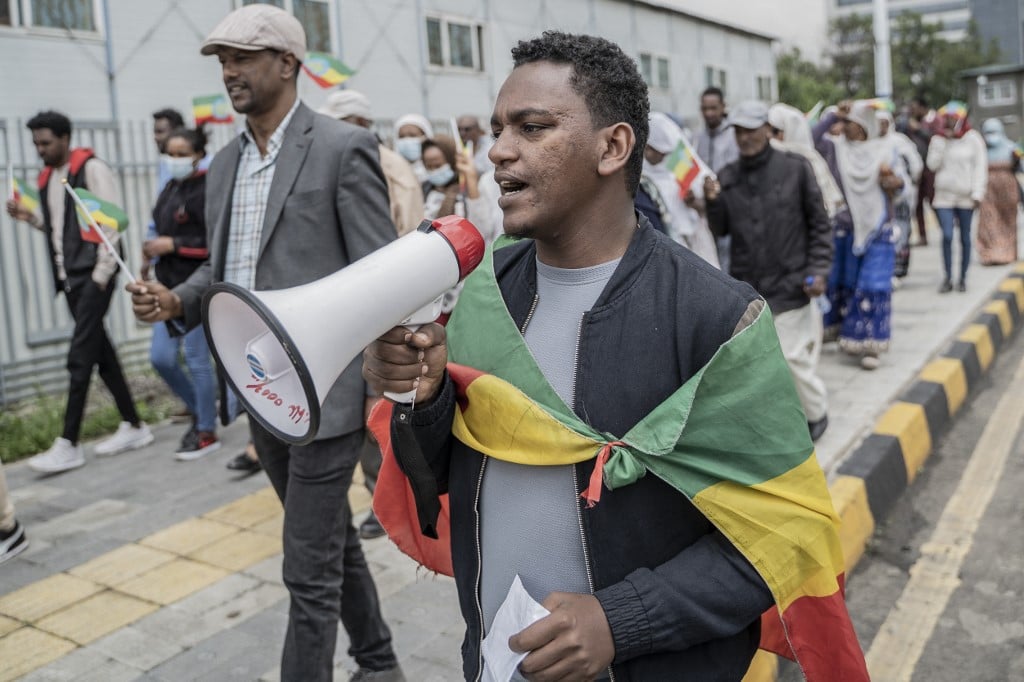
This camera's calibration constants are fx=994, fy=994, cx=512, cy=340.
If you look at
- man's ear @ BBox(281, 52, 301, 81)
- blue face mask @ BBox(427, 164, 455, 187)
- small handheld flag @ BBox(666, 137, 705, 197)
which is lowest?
small handheld flag @ BBox(666, 137, 705, 197)

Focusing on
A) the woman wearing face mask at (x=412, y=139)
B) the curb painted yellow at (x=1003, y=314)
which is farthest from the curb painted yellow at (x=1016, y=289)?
the woman wearing face mask at (x=412, y=139)

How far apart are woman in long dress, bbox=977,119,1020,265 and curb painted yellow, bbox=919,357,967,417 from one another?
190 inches

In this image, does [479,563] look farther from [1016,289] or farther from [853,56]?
[853,56]

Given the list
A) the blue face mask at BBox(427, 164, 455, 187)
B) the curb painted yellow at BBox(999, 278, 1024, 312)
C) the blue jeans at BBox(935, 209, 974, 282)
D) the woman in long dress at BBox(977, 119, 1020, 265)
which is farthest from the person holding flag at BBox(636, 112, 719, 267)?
the woman in long dress at BBox(977, 119, 1020, 265)

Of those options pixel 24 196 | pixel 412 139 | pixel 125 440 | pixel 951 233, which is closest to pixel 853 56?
pixel 951 233

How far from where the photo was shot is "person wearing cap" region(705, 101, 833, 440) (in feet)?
18.2

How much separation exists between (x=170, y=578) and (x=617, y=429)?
324 centimetres

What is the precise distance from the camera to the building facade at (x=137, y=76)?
804cm

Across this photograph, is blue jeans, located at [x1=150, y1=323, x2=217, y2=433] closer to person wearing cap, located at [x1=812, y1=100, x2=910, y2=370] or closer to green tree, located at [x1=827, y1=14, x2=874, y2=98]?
person wearing cap, located at [x1=812, y1=100, x2=910, y2=370]

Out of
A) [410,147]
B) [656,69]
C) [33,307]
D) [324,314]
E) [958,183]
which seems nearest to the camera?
[324,314]

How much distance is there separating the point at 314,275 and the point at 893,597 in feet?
9.26

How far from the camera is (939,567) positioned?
445cm

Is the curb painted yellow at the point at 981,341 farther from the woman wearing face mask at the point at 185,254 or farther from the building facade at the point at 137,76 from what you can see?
the woman wearing face mask at the point at 185,254

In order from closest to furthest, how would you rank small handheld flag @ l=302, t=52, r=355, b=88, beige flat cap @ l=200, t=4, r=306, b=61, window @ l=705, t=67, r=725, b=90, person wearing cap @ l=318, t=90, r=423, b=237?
1. beige flat cap @ l=200, t=4, r=306, b=61
2. person wearing cap @ l=318, t=90, r=423, b=237
3. small handheld flag @ l=302, t=52, r=355, b=88
4. window @ l=705, t=67, r=725, b=90
